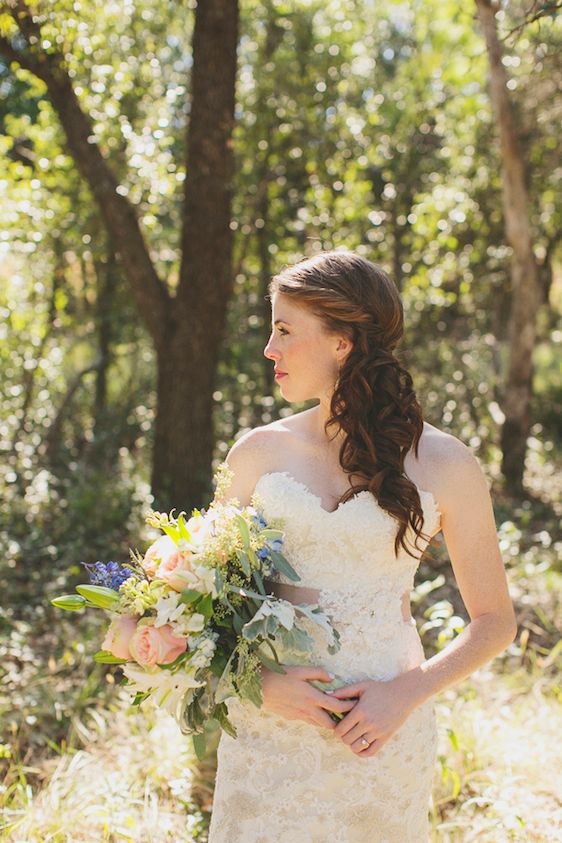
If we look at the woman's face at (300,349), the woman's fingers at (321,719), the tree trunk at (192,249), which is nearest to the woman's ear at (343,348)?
the woman's face at (300,349)

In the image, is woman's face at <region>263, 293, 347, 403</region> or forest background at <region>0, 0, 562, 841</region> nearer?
woman's face at <region>263, 293, 347, 403</region>

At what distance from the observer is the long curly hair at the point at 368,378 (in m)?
2.28

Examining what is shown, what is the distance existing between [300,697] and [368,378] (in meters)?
0.87

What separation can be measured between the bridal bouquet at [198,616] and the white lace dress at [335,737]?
206mm

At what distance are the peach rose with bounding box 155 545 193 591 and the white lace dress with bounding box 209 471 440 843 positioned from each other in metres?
0.29

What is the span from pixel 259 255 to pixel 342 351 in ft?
24.3

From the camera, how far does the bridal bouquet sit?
6.33 feet

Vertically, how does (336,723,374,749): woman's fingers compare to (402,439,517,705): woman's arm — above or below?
below

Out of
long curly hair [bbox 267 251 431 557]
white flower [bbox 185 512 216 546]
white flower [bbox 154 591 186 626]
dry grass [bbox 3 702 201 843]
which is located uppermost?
A: long curly hair [bbox 267 251 431 557]

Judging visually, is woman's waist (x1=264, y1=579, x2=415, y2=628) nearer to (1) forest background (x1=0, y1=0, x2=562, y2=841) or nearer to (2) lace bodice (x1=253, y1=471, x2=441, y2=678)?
(2) lace bodice (x1=253, y1=471, x2=441, y2=678)

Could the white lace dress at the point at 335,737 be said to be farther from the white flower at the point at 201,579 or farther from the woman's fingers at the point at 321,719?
the white flower at the point at 201,579

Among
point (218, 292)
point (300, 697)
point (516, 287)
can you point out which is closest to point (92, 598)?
point (300, 697)

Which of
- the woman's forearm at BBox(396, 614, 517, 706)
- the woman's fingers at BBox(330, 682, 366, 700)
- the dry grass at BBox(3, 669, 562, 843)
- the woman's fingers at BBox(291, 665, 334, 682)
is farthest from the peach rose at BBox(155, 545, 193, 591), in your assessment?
the dry grass at BBox(3, 669, 562, 843)

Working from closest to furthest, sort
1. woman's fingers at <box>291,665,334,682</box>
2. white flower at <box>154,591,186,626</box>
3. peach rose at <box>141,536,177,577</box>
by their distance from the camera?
white flower at <box>154,591,186,626</box>, peach rose at <box>141,536,177,577</box>, woman's fingers at <box>291,665,334,682</box>
